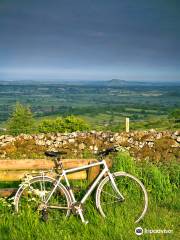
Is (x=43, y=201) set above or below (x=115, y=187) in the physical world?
below

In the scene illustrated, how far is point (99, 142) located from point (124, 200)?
1253cm

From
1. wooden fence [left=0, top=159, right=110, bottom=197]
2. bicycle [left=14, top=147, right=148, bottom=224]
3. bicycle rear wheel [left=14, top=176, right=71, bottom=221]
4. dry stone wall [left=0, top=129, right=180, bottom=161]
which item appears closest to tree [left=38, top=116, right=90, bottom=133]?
dry stone wall [left=0, top=129, right=180, bottom=161]

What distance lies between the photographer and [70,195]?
6082 millimetres

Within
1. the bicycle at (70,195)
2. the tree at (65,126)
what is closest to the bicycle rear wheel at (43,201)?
the bicycle at (70,195)

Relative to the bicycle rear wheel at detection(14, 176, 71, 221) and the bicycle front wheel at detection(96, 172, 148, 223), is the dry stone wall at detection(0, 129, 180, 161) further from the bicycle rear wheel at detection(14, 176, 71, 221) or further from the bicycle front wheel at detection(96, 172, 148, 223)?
the bicycle rear wheel at detection(14, 176, 71, 221)

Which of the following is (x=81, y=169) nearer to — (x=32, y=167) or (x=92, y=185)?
(x=92, y=185)

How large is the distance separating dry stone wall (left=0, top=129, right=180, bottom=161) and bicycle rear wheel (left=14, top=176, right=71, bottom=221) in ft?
35.8

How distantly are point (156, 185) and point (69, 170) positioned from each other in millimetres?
2017

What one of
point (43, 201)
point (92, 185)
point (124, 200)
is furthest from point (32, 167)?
point (124, 200)

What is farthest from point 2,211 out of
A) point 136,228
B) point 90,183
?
point 136,228

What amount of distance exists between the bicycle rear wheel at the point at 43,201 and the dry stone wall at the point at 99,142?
10.9 meters

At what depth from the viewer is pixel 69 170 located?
6.12 metres

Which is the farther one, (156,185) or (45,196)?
(156,185)

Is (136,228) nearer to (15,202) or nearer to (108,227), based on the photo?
(108,227)
